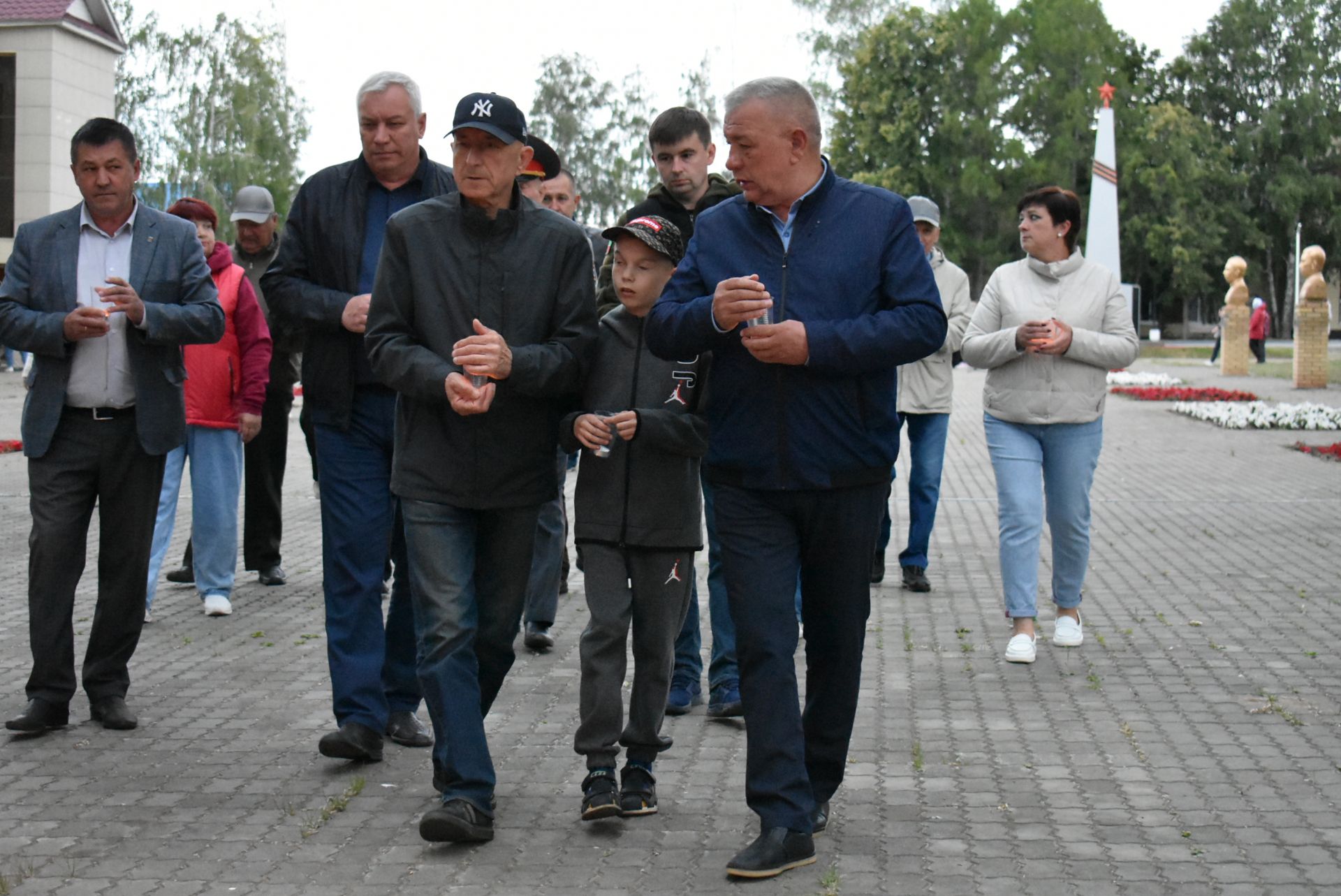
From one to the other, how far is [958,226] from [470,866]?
66442mm

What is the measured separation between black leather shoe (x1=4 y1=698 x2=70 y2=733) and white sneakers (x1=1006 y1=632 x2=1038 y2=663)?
152 inches

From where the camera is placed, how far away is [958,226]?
69000mm

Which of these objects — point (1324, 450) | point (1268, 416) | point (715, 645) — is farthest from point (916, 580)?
point (1268, 416)

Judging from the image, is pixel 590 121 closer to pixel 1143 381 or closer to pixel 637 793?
pixel 1143 381

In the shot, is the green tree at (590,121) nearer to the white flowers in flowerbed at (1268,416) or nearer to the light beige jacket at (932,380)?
the white flowers in flowerbed at (1268,416)

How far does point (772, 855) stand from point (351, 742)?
1659 mm

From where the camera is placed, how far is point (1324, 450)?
18.0m

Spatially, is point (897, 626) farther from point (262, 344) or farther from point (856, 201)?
point (856, 201)

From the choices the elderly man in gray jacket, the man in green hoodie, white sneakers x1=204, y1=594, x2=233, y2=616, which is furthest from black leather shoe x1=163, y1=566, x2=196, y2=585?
the man in green hoodie

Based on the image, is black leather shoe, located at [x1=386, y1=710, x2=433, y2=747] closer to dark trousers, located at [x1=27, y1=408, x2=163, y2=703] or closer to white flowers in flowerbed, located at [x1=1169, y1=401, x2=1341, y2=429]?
dark trousers, located at [x1=27, y1=408, x2=163, y2=703]

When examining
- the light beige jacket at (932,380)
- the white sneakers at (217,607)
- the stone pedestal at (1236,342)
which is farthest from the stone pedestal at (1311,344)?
the white sneakers at (217,607)

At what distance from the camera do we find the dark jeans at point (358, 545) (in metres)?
5.50

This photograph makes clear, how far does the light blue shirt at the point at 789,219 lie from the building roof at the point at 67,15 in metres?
33.6

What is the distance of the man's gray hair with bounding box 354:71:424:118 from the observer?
552 cm
